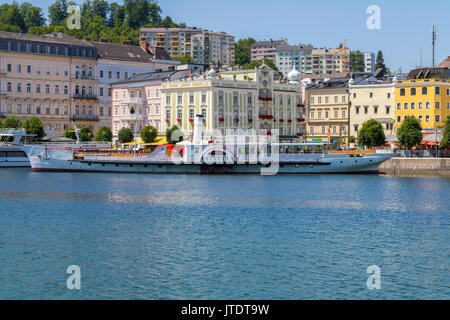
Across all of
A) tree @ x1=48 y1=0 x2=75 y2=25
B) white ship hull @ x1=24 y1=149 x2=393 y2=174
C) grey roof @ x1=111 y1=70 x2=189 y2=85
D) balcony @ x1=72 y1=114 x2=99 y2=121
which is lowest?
white ship hull @ x1=24 y1=149 x2=393 y2=174


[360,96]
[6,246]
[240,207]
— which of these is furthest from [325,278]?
[360,96]

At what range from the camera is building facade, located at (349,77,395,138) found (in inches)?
4309

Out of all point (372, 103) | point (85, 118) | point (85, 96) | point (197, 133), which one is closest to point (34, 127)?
point (85, 118)

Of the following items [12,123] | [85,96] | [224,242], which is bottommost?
[224,242]

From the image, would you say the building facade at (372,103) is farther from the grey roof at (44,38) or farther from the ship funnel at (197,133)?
the grey roof at (44,38)

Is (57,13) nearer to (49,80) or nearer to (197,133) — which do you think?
(49,80)

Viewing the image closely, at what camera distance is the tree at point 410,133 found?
297 feet

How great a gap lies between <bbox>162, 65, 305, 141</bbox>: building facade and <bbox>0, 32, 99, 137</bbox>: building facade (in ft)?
63.2

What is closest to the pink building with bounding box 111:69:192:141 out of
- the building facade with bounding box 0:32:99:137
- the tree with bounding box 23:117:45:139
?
the building facade with bounding box 0:32:99:137

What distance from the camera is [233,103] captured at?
102312mm

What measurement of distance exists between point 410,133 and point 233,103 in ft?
82.0

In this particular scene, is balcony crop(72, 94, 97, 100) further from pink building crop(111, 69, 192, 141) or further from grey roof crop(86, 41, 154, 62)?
grey roof crop(86, 41, 154, 62)

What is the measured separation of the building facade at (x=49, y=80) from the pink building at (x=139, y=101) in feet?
19.0
